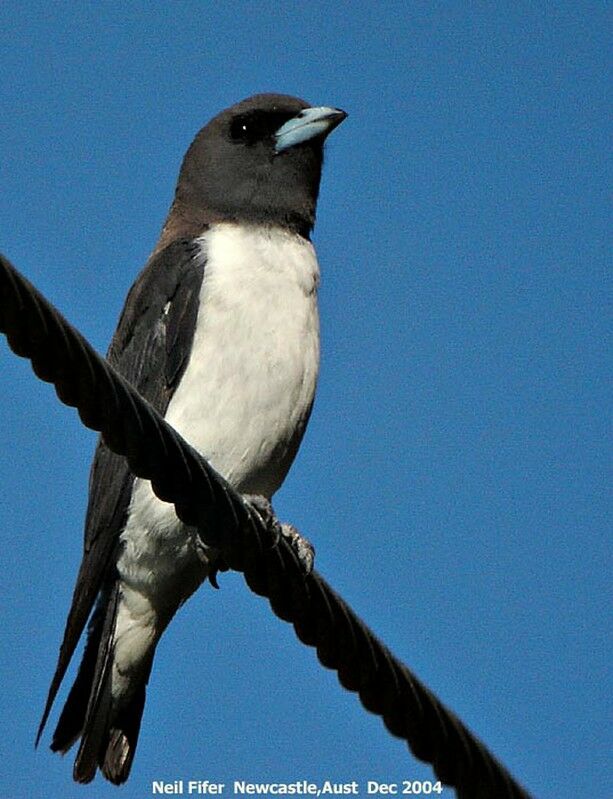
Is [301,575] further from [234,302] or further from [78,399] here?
[234,302]

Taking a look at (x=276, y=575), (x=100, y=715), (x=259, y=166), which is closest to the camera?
(x=276, y=575)

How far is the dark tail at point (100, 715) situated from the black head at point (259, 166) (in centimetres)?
187

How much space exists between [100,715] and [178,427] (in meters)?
1.21

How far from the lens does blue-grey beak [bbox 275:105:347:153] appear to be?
7.24 m

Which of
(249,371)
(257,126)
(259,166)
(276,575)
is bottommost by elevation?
(276,575)

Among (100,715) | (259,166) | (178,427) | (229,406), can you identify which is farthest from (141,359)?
(100,715)

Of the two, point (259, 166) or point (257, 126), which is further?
point (257, 126)

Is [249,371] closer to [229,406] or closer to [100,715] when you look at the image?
[229,406]

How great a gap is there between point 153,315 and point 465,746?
9.88 feet

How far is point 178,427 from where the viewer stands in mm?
6246

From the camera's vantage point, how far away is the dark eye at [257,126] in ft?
24.3

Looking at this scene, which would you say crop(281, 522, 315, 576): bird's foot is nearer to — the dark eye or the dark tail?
the dark tail

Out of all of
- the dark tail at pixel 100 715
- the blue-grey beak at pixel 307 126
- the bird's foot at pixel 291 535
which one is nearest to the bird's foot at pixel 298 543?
the bird's foot at pixel 291 535

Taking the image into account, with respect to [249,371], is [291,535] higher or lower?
lower
